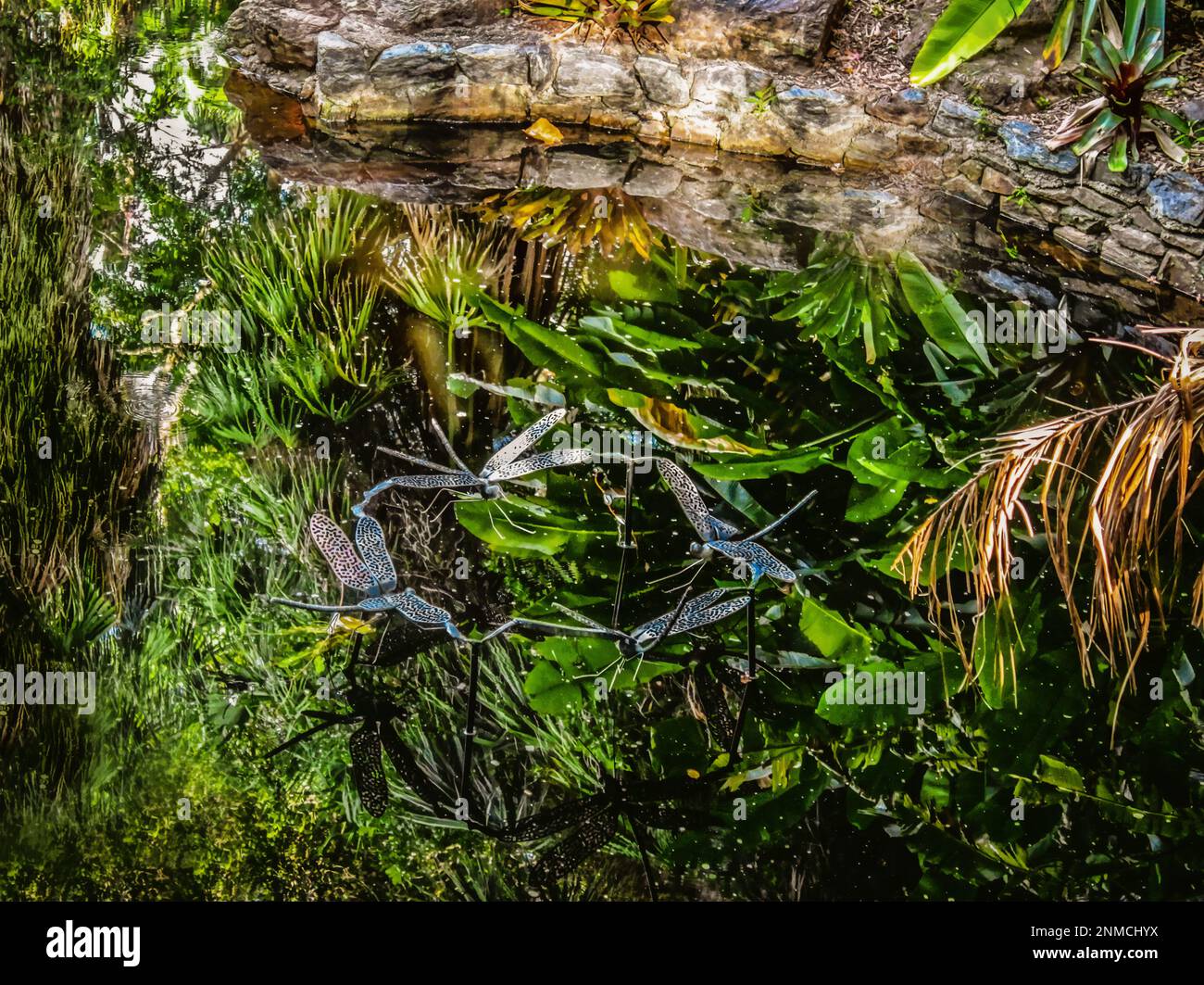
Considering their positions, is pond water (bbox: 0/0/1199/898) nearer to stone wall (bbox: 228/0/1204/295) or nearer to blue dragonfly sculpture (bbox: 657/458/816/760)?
blue dragonfly sculpture (bbox: 657/458/816/760)

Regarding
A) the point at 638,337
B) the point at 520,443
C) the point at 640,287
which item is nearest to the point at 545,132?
the point at 640,287

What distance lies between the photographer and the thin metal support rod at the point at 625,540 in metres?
1.42

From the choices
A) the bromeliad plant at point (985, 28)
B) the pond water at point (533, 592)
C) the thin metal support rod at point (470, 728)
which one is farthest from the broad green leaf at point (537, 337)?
the bromeliad plant at point (985, 28)

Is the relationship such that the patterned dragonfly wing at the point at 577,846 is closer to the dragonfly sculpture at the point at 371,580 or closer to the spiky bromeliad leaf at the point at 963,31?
the dragonfly sculpture at the point at 371,580

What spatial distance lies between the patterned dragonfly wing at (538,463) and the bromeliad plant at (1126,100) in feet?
3.64

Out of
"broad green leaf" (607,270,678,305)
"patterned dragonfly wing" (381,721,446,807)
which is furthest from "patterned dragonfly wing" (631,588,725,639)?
"broad green leaf" (607,270,678,305)

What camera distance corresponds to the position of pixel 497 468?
144 centimetres

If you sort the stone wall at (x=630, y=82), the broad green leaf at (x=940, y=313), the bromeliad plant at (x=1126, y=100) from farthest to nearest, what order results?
the stone wall at (x=630, y=82) → the bromeliad plant at (x=1126, y=100) → the broad green leaf at (x=940, y=313)

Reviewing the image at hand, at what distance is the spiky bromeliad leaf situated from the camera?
1.83 m

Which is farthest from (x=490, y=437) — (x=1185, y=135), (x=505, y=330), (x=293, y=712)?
(x=1185, y=135)

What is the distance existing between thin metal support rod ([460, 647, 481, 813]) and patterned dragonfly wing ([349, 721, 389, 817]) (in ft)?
0.37

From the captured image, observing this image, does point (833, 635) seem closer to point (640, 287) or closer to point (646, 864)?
point (646, 864)

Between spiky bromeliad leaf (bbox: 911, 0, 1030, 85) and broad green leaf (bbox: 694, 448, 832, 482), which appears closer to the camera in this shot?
broad green leaf (bbox: 694, 448, 832, 482)

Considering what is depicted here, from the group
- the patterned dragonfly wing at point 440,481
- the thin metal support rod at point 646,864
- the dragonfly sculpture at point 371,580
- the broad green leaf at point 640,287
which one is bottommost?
the thin metal support rod at point 646,864
